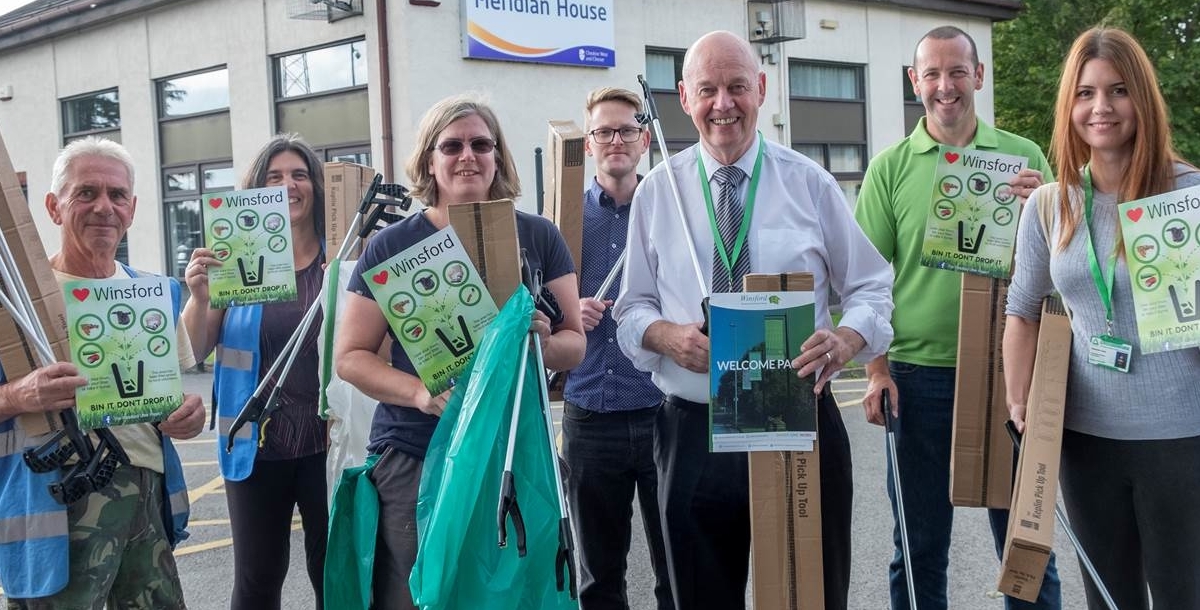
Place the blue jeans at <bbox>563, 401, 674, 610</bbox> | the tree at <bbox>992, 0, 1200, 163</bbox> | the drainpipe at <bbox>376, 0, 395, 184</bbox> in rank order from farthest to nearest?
the tree at <bbox>992, 0, 1200, 163</bbox> → the drainpipe at <bbox>376, 0, 395, 184</bbox> → the blue jeans at <bbox>563, 401, 674, 610</bbox>

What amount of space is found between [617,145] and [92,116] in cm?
1752

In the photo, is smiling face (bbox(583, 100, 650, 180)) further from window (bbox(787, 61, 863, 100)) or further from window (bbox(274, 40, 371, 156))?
window (bbox(787, 61, 863, 100))

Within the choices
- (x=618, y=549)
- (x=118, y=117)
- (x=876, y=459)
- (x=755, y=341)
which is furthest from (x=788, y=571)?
(x=118, y=117)

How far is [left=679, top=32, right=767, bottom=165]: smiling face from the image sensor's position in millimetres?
2896

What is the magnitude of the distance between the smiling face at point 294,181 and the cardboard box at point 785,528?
2.13 m

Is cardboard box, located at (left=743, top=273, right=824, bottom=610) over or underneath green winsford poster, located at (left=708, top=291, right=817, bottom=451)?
underneath

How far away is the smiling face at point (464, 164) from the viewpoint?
117 inches

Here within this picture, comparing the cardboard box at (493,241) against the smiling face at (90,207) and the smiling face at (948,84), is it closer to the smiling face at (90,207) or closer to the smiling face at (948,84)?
the smiling face at (90,207)

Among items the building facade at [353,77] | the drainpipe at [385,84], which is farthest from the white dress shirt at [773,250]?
the building facade at [353,77]

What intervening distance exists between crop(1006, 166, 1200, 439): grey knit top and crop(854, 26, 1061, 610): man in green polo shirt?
72 centimetres

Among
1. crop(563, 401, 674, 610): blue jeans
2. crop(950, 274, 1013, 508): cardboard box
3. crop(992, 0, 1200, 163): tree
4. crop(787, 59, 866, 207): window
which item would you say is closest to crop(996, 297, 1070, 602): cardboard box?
crop(950, 274, 1013, 508): cardboard box

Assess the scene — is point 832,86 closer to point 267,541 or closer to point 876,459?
point 876,459

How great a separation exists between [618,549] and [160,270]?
15.6 meters

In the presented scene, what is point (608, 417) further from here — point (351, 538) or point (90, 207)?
point (90, 207)
